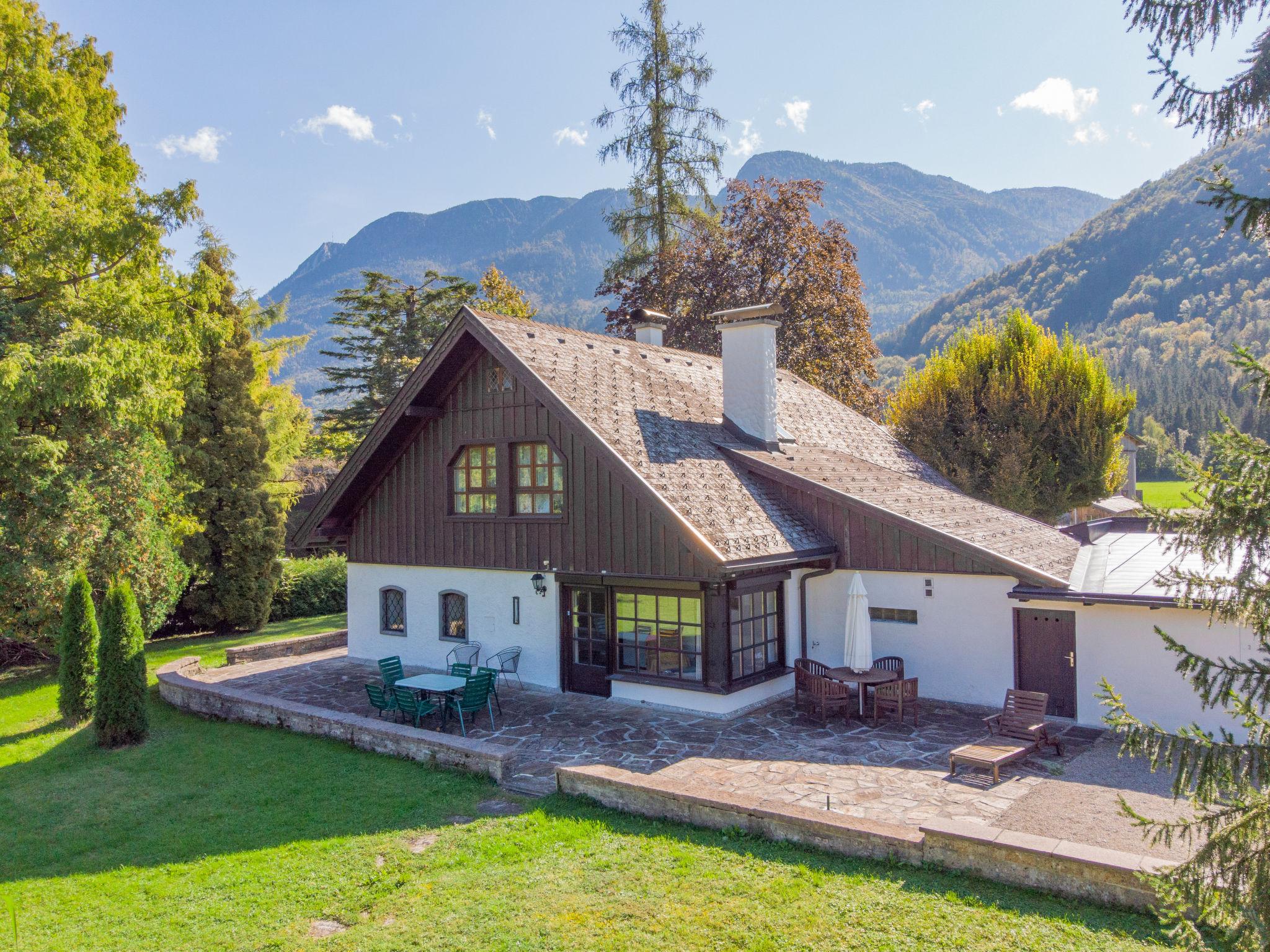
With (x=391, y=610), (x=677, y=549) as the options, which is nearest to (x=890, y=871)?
(x=677, y=549)

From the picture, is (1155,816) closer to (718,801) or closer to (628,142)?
(718,801)

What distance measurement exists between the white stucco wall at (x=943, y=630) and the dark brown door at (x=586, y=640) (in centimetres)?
322

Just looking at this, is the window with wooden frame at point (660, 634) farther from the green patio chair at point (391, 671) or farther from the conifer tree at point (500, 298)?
the conifer tree at point (500, 298)

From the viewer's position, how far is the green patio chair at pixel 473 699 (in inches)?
473

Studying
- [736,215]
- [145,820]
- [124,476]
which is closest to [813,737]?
[145,820]

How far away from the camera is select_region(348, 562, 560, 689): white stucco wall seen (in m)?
14.8

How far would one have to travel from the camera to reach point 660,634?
43.8ft

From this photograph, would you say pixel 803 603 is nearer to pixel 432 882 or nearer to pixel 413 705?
pixel 413 705

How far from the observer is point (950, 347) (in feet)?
82.9

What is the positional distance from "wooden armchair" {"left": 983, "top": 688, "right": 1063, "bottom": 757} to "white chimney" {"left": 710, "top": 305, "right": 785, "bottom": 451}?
22.7ft

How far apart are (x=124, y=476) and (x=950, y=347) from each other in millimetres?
22207

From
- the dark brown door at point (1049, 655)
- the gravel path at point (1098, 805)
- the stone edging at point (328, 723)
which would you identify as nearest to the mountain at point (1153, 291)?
the dark brown door at point (1049, 655)

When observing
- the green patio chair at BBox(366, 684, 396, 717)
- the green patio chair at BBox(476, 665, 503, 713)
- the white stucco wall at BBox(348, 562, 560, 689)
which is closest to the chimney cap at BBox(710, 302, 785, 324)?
the white stucco wall at BBox(348, 562, 560, 689)

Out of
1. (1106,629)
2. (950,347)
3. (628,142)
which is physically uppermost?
(628,142)
